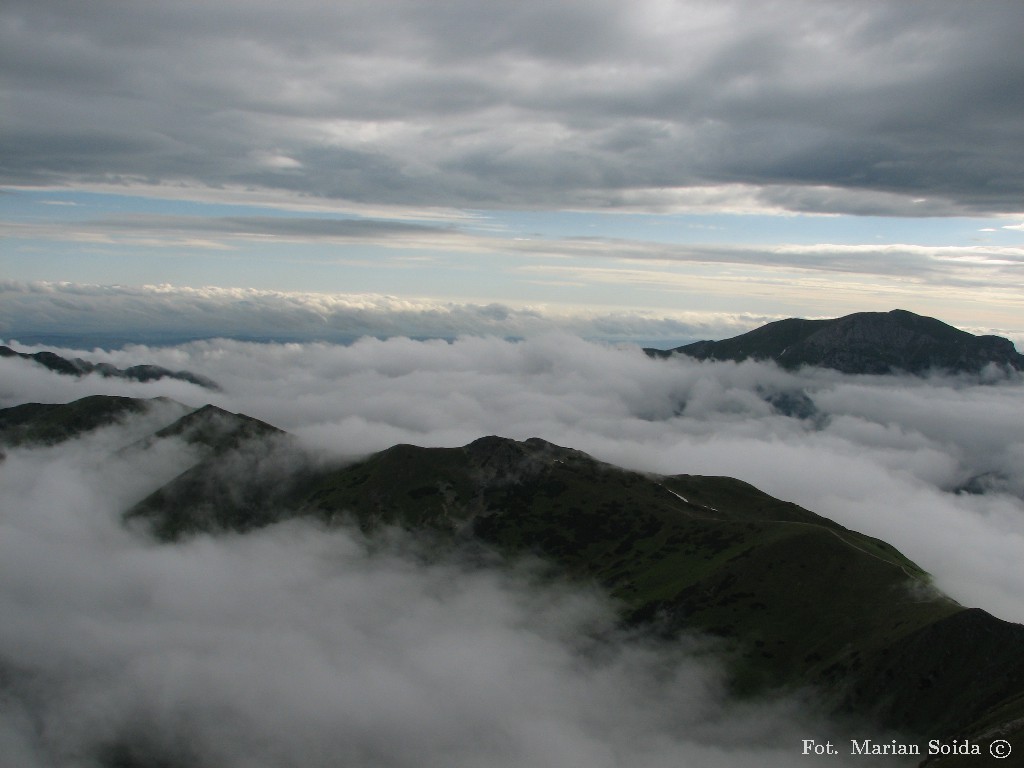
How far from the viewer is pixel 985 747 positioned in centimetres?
12862

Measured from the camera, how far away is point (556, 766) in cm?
19888

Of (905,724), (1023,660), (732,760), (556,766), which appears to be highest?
(1023,660)

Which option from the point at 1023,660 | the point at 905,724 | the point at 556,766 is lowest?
the point at 556,766

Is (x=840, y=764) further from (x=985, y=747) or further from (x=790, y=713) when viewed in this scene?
(x=985, y=747)

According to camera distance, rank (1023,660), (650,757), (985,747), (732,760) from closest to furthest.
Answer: (985,747) < (1023,660) < (732,760) < (650,757)

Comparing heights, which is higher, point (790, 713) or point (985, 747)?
point (985, 747)

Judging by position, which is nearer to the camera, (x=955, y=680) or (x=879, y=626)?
(x=955, y=680)

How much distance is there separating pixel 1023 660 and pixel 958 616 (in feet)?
54.3

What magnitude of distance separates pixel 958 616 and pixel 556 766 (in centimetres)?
10893

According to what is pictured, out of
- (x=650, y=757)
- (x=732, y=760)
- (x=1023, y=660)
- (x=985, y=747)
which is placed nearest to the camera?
(x=985, y=747)

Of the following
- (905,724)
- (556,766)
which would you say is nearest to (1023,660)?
(905,724)

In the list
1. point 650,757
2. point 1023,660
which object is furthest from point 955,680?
point 650,757

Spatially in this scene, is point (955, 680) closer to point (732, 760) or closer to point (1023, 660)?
point (1023, 660)

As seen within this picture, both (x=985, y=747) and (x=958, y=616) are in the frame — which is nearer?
(x=985, y=747)
